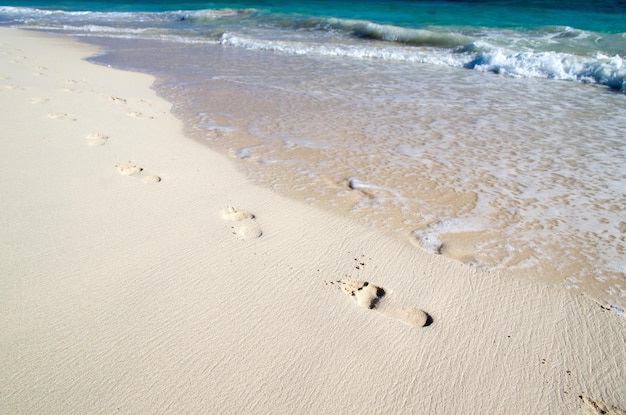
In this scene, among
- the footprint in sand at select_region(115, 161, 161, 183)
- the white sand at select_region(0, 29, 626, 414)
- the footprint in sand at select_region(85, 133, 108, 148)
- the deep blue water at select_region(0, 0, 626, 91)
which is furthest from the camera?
the deep blue water at select_region(0, 0, 626, 91)

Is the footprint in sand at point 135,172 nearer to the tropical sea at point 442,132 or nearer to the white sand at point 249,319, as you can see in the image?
the white sand at point 249,319

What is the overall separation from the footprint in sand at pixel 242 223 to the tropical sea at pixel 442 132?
47 centimetres

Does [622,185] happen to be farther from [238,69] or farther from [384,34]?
[384,34]

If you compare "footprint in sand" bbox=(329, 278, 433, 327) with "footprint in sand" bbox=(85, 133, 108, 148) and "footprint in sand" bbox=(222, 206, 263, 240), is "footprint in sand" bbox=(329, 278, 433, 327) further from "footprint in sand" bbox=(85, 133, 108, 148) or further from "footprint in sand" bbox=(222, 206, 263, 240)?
"footprint in sand" bbox=(85, 133, 108, 148)

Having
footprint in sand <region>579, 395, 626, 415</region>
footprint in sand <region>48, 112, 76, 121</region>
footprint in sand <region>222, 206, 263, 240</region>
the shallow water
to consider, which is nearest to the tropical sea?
the shallow water

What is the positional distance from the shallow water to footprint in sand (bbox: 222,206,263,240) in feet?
1.50

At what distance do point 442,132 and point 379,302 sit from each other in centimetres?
298

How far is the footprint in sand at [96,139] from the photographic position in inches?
143

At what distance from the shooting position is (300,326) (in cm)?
185

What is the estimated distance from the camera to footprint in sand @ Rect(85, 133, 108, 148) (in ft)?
11.9

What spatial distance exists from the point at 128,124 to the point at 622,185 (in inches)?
183

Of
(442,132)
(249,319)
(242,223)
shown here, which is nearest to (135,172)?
(242,223)

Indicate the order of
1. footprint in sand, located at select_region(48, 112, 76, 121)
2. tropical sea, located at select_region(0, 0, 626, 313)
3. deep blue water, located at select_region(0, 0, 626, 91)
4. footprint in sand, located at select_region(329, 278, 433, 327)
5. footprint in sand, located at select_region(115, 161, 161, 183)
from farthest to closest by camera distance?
deep blue water, located at select_region(0, 0, 626, 91) < footprint in sand, located at select_region(48, 112, 76, 121) < footprint in sand, located at select_region(115, 161, 161, 183) < tropical sea, located at select_region(0, 0, 626, 313) < footprint in sand, located at select_region(329, 278, 433, 327)

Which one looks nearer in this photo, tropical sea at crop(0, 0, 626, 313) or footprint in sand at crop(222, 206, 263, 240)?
footprint in sand at crop(222, 206, 263, 240)
